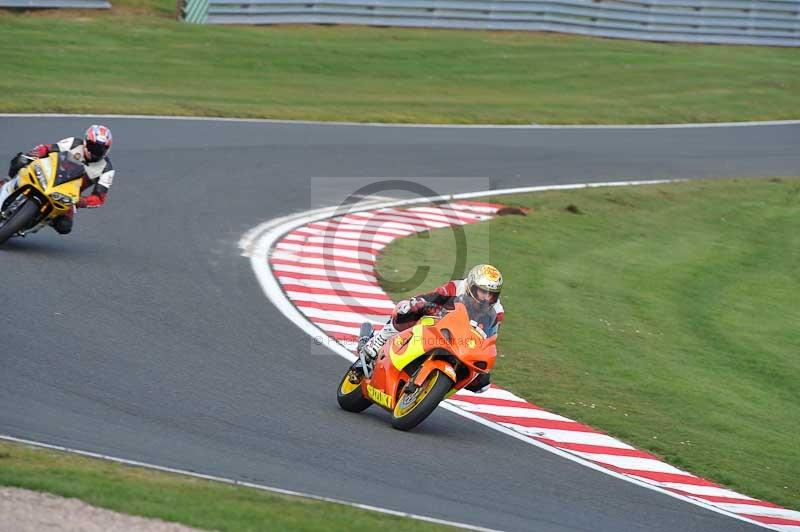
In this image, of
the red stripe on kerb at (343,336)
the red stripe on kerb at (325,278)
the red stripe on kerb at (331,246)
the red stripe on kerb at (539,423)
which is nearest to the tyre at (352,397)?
the red stripe on kerb at (539,423)

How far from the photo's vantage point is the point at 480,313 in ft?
33.2

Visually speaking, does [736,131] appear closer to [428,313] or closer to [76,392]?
[428,313]

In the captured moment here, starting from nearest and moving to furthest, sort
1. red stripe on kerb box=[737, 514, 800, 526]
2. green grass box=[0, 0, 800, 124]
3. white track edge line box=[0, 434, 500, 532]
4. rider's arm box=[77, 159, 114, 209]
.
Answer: white track edge line box=[0, 434, 500, 532], red stripe on kerb box=[737, 514, 800, 526], rider's arm box=[77, 159, 114, 209], green grass box=[0, 0, 800, 124]

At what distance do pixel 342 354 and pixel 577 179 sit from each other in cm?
1241

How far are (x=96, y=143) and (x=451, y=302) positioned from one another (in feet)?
18.6

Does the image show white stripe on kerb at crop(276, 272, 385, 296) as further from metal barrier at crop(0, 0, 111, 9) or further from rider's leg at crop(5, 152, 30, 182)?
metal barrier at crop(0, 0, 111, 9)

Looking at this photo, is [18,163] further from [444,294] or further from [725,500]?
[725,500]

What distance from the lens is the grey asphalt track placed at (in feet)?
27.7

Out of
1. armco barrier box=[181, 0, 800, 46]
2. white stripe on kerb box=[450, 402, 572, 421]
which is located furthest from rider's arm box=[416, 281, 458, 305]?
armco barrier box=[181, 0, 800, 46]

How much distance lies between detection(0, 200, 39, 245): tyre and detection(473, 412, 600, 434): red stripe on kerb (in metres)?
5.66

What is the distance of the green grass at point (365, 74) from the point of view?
26.5 meters

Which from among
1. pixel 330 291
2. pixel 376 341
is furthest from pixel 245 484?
pixel 330 291

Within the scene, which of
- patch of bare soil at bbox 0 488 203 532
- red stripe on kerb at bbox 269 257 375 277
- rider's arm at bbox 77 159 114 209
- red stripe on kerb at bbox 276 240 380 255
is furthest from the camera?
red stripe on kerb at bbox 276 240 380 255

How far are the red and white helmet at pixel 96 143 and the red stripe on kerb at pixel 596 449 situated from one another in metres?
6.42
